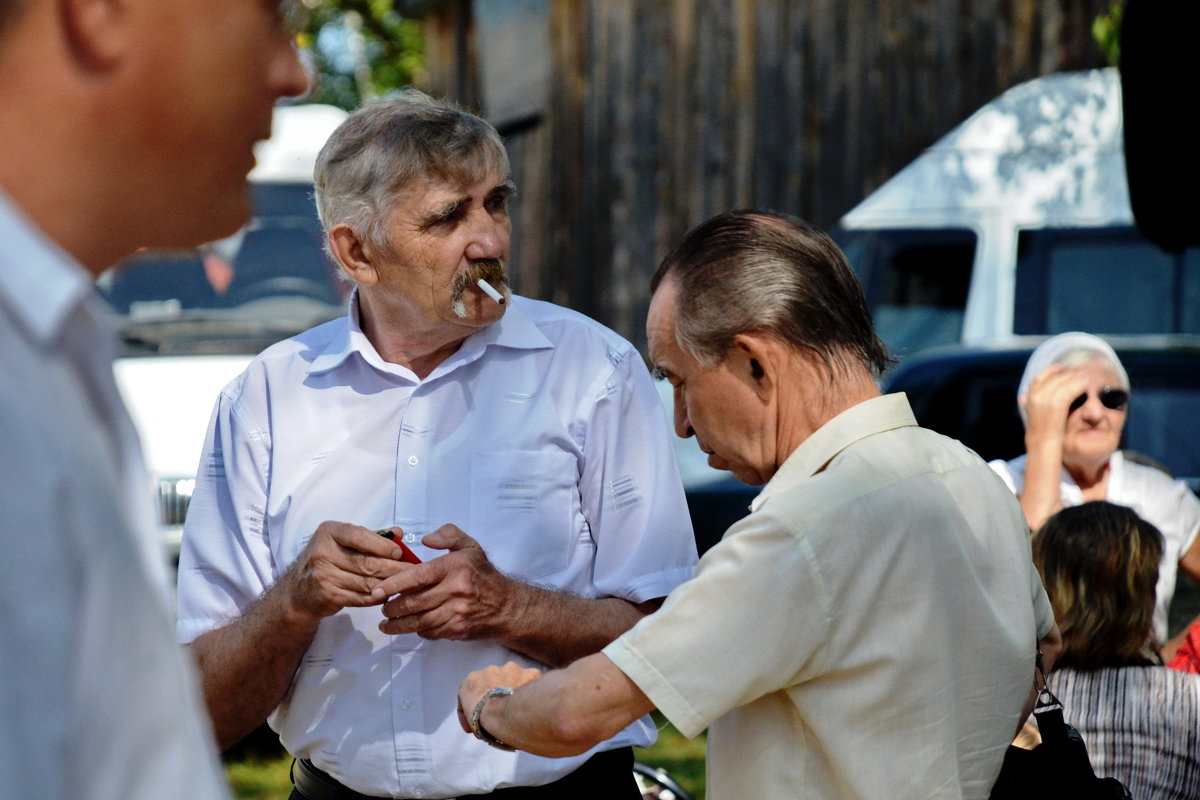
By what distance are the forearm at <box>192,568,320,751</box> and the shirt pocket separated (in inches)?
12.5

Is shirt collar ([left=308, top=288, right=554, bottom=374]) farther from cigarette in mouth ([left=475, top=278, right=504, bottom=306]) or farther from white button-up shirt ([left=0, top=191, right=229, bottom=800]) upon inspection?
white button-up shirt ([left=0, top=191, right=229, bottom=800])

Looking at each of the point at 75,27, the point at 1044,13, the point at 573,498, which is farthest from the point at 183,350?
the point at 1044,13

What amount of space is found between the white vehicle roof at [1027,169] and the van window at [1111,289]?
0.15 m

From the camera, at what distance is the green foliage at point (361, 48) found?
17.5m

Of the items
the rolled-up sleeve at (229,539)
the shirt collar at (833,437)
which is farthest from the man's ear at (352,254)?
the shirt collar at (833,437)

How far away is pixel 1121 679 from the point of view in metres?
3.03

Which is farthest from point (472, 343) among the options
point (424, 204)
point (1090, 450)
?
point (1090, 450)

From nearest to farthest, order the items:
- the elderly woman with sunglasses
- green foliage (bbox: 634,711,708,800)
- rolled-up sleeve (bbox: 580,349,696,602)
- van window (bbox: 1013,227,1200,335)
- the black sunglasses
A: rolled-up sleeve (bbox: 580,349,696,602)
the elderly woman with sunglasses
the black sunglasses
green foliage (bbox: 634,711,708,800)
van window (bbox: 1013,227,1200,335)

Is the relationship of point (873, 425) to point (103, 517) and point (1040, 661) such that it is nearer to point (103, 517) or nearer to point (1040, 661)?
point (1040, 661)

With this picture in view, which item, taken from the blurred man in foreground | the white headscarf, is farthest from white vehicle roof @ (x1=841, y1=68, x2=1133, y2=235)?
the blurred man in foreground

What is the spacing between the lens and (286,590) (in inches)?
82.2

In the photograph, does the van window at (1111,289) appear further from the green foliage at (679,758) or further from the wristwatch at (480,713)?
the wristwatch at (480,713)

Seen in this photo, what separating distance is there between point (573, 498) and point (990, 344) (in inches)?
156

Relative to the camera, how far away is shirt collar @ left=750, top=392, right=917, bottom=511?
5.71 feet
